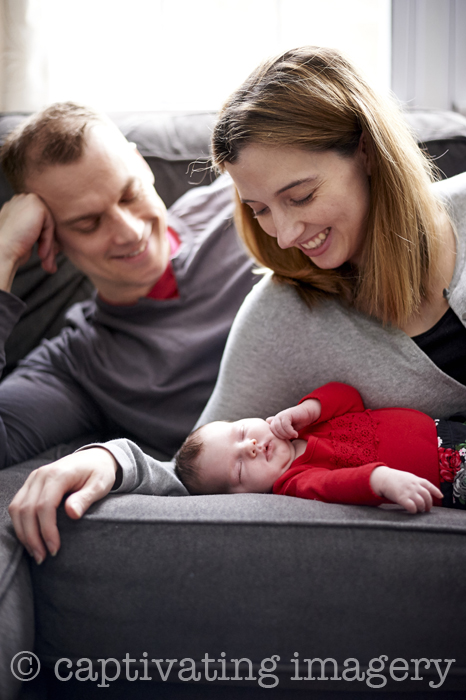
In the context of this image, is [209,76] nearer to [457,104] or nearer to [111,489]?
[457,104]

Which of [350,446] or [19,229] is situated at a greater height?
[19,229]

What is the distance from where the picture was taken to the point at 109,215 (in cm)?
148

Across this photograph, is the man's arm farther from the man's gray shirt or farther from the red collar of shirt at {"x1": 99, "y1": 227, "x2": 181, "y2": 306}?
the red collar of shirt at {"x1": 99, "y1": 227, "x2": 181, "y2": 306}

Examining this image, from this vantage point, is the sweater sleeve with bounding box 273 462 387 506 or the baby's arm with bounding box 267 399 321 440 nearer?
the sweater sleeve with bounding box 273 462 387 506

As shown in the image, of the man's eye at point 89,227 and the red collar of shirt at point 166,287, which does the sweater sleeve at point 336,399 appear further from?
the man's eye at point 89,227

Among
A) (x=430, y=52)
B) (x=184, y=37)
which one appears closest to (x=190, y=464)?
(x=184, y=37)

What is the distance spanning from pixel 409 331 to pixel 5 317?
99 cm

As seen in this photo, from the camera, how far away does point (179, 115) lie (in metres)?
1.88

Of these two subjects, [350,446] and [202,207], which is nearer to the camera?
[350,446]

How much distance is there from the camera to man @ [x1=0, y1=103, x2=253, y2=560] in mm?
1447

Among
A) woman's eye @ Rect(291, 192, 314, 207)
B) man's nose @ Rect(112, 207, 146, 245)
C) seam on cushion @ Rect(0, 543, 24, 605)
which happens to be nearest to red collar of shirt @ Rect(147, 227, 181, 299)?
man's nose @ Rect(112, 207, 146, 245)

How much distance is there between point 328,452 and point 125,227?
31.9 inches

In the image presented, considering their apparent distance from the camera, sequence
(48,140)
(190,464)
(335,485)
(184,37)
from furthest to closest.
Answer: (184,37), (48,140), (190,464), (335,485)

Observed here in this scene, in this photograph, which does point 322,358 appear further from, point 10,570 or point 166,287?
point 10,570
